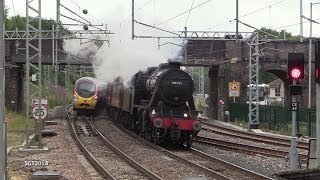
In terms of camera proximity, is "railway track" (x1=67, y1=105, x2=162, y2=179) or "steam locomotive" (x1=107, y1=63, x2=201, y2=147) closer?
"railway track" (x1=67, y1=105, x2=162, y2=179)

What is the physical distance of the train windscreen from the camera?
4131 centimetres

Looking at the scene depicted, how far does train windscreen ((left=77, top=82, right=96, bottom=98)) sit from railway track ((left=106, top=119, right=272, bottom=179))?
65.4ft

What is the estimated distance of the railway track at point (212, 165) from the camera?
1394cm

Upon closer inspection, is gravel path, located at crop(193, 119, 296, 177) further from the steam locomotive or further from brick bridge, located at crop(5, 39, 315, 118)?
brick bridge, located at crop(5, 39, 315, 118)

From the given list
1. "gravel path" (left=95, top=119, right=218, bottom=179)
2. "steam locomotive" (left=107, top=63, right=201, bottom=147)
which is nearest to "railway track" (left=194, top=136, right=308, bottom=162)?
"steam locomotive" (left=107, top=63, right=201, bottom=147)

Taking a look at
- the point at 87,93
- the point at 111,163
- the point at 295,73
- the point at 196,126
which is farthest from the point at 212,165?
the point at 87,93

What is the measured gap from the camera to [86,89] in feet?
136

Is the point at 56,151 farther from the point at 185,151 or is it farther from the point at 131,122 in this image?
the point at 131,122

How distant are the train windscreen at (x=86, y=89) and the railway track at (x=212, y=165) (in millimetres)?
19919

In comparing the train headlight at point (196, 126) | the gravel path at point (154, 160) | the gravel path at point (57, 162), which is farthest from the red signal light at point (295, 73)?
the train headlight at point (196, 126)

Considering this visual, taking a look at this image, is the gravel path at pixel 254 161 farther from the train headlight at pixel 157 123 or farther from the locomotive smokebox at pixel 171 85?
the locomotive smokebox at pixel 171 85

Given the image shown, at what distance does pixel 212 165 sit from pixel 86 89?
86.2 feet

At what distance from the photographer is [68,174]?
14.4m

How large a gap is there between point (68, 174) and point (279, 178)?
716 centimetres
